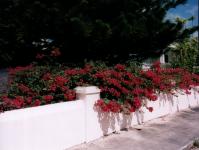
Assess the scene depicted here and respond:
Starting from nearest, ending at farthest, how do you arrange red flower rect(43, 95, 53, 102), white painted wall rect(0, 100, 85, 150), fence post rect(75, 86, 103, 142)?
1. white painted wall rect(0, 100, 85, 150)
2. fence post rect(75, 86, 103, 142)
3. red flower rect(43, 95, 53, 102)

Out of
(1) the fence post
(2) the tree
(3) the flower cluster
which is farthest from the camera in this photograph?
(2) the tree

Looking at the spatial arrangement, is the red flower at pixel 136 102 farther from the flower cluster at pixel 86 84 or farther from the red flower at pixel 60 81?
the red flower at pixel 60 81

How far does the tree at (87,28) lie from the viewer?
11.0 meters

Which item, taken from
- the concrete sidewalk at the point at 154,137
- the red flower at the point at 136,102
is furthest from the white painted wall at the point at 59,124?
the red flower at the point at 136,102

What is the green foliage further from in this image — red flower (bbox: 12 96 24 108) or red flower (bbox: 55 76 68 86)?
red flower (bbox: 12 96 24 108)

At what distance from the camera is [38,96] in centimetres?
688

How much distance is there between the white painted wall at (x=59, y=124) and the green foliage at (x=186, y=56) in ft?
25.4

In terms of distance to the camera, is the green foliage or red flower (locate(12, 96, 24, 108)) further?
the green foliage

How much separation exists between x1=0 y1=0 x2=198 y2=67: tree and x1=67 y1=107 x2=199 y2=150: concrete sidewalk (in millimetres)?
4034

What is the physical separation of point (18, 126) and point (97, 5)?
8016 millimetres

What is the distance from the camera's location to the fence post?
6514 millimetres

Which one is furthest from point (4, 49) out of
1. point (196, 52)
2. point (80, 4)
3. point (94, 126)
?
point (196, 52)

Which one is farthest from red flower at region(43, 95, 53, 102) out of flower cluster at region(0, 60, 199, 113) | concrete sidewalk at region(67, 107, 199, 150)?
concrete sidewalk at region(67, 107, 199, 150)

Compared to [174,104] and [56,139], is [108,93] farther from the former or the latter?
[174,104]
